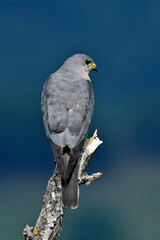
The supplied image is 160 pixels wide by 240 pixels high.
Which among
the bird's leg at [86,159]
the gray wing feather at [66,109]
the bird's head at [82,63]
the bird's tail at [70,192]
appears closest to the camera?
the bird's tail at [70,192]

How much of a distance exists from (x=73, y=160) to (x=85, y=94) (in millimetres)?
838

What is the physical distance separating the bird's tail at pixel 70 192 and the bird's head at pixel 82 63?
1.70 meters

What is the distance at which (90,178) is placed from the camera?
3688mm

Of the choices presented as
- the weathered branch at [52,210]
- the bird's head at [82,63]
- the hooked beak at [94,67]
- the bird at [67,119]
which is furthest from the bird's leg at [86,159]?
the hooked beak at [94,67]

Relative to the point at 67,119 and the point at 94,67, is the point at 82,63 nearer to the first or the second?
the point at 94,67

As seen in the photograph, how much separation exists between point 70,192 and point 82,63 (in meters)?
1.99

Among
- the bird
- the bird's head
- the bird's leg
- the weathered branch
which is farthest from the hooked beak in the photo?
the weathered branch

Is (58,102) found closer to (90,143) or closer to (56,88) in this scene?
(56,88)

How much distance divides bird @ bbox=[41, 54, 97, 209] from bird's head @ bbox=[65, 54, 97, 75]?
356 millimetres

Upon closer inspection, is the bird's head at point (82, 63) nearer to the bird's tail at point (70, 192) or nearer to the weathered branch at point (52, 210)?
the weathered branch at point (52, 210)

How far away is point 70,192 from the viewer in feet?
11.3

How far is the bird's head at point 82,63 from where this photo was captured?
15.5 ft

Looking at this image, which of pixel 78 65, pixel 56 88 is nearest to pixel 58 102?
pixel 56 88

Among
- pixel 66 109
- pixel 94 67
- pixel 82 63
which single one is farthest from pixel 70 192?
pixel 94 67
